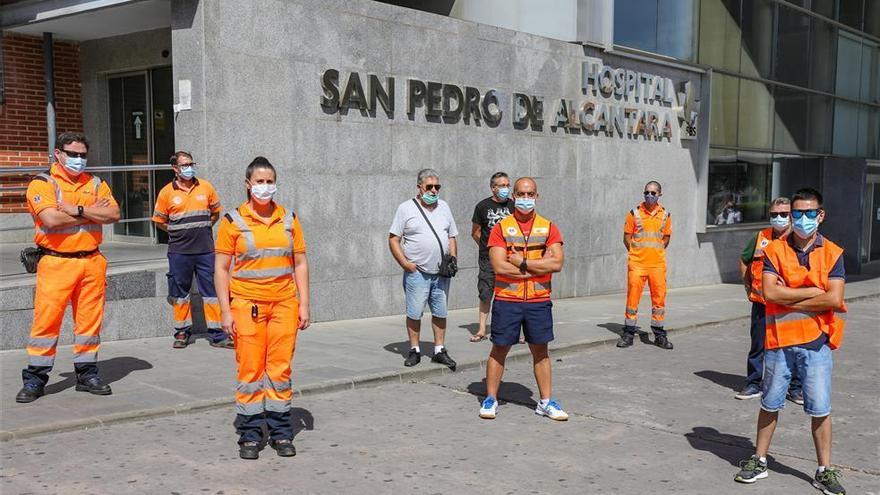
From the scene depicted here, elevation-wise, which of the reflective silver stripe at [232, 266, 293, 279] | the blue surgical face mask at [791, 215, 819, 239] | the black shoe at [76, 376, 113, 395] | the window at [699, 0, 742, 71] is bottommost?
the black shoe at [76, 376, 113, 395]

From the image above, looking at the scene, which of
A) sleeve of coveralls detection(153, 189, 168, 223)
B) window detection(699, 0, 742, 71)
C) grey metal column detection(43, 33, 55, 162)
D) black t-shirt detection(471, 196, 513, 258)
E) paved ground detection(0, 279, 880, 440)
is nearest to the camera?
paved ground detection(0, 279, 880, 440)

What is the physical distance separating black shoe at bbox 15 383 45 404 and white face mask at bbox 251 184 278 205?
104 inches

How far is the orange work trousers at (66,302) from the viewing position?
22.4ft

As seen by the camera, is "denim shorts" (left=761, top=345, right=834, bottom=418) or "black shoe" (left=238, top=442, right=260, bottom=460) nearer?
"denim shorts" (left=761, top=345, right=834, bottom=418)

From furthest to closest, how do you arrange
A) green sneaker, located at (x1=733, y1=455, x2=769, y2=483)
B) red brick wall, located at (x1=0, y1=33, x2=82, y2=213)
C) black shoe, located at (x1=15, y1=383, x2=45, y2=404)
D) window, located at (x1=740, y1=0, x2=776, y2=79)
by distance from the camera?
window, located at (x1=740, y1=0, x2=776, y2=79) < red brick wall, located at (x1=0, y1=33, x2=82, y2=213) < black shoe, located at (x1=15, y1=383, x2=45, y2=404) < green sneaker, located at (x1=733, y1=455, x2=769, y2=483)

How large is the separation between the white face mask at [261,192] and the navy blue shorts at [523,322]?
2.15 metres

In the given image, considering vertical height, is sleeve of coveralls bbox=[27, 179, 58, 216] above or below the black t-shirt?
above

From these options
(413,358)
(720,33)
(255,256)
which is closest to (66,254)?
(255,256)

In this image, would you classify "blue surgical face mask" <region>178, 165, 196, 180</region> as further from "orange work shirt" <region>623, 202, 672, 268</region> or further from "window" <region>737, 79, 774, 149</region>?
"window" <region>737, 79, 774, 149</region>

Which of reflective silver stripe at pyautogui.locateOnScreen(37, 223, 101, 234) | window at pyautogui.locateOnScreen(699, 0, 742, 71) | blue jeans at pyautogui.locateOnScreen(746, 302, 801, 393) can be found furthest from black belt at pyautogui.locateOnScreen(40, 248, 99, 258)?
window at pyautogui.locateOnScreen(699, 0, 742, 71)

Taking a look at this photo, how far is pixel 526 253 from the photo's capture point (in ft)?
22.5

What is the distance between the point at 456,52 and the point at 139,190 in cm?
520

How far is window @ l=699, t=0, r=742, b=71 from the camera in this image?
18297 millimetres

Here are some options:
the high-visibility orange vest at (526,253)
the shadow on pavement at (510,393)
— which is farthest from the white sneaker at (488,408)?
the high-visibility orange vest at (526,253)
